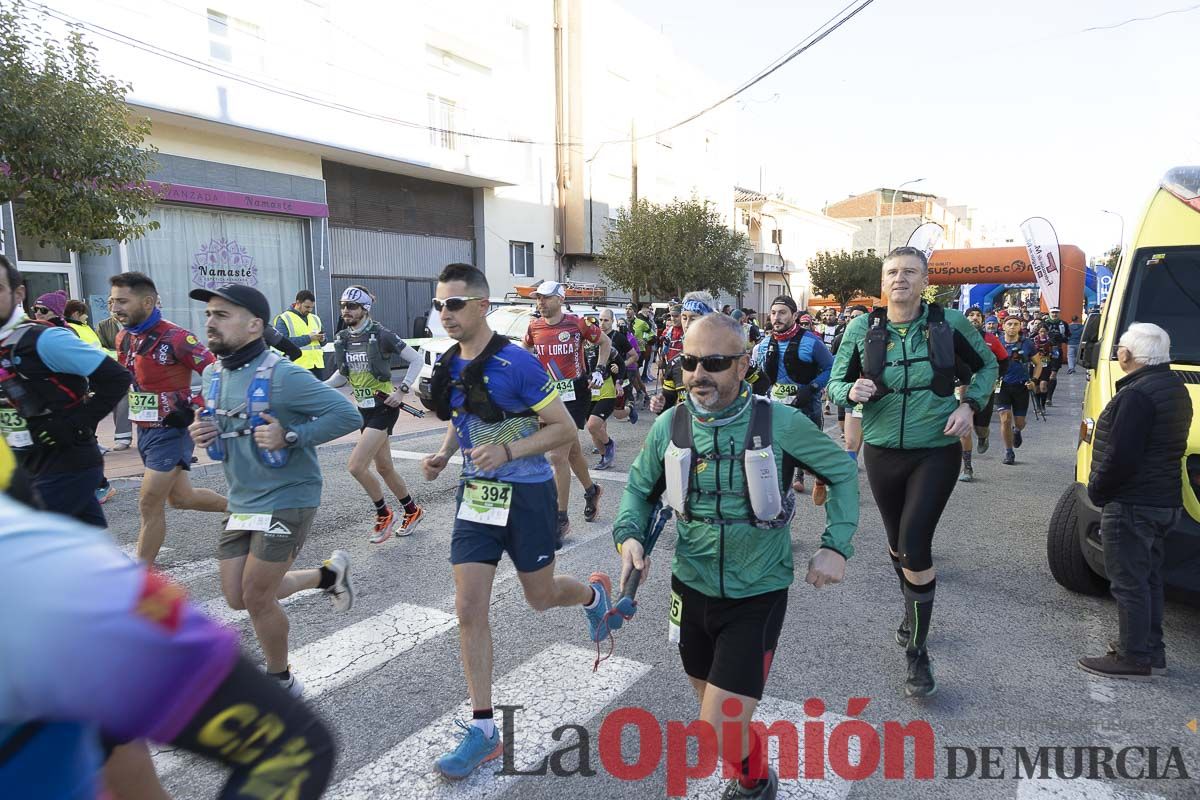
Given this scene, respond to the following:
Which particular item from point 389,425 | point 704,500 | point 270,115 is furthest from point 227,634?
point 270,115

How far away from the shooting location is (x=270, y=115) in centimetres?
1909

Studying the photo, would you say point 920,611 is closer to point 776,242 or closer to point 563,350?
point 563,350

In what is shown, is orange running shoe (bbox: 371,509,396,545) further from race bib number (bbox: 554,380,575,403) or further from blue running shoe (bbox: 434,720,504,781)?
blue running shoe (bbox: 434,720,504,781)

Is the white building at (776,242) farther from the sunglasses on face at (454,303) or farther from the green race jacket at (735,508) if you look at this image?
Answer: the green race jacket at (735,508)

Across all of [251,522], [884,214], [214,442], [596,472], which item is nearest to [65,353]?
[214,442]

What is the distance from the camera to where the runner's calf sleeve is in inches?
40.1

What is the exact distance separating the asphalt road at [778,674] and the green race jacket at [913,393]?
4.02 ft

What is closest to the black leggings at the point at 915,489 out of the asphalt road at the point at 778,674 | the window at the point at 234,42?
the asphalt road at the point at 778,674

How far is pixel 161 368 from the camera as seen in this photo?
5113mm

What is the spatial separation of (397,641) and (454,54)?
2564 centimetres

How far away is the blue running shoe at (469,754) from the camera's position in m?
3.01

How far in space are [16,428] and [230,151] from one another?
17477 millimetres

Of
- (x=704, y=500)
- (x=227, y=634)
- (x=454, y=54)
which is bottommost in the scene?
(x=704, y=500)

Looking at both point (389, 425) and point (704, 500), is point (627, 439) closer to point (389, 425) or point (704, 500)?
point (389, 425)
